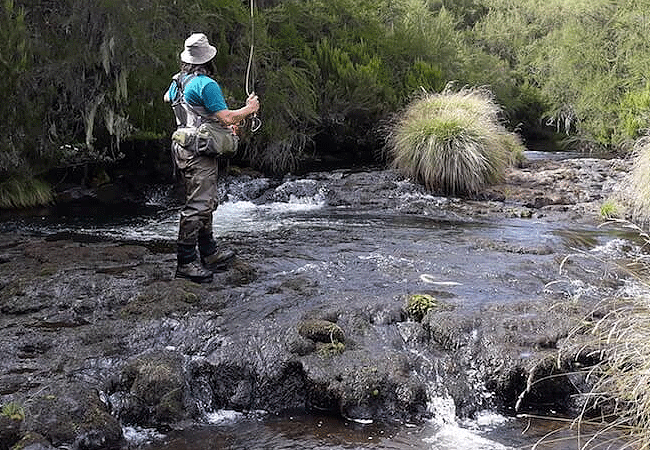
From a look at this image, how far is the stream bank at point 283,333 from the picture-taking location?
4.64 meters

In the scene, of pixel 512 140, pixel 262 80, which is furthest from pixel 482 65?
pixel 262 80

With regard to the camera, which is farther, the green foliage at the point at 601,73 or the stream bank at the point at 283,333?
the green foliage at the point at 601,73

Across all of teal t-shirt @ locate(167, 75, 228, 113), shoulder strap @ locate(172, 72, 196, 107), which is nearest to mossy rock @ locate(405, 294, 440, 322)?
teal t-shirt @ locate(167, 75, 228, 113)

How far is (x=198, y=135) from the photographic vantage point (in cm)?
597

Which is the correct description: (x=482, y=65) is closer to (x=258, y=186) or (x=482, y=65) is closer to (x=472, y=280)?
(x=258, y=186)

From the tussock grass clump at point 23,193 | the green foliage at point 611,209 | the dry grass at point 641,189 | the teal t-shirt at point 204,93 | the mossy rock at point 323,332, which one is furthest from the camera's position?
the tussock grass clump at point 23,193

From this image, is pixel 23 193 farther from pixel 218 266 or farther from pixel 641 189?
pixel 641 189

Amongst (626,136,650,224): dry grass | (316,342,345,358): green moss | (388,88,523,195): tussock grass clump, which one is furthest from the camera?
(388,88,523,195): tussock grass clump

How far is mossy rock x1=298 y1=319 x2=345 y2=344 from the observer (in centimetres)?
521

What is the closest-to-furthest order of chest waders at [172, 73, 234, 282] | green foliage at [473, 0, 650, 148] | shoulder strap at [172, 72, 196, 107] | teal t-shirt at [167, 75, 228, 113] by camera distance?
teal t-shirt at [167, 75, 228, 113], shoulder strap at [172, 72, 196, 107], chest waders at [172, 73, 234, 282], green foliage at [473, 0, 650, 148]

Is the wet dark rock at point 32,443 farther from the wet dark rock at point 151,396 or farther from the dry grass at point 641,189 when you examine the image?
the dry grass at point 641,189

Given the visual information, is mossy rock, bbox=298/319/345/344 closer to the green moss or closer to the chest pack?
the green moss

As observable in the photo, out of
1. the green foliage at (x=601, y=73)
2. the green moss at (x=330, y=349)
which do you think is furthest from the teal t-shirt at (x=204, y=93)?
the green foliage at (x=601, y=73)

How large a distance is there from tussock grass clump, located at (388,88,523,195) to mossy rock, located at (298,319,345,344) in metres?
7.33
